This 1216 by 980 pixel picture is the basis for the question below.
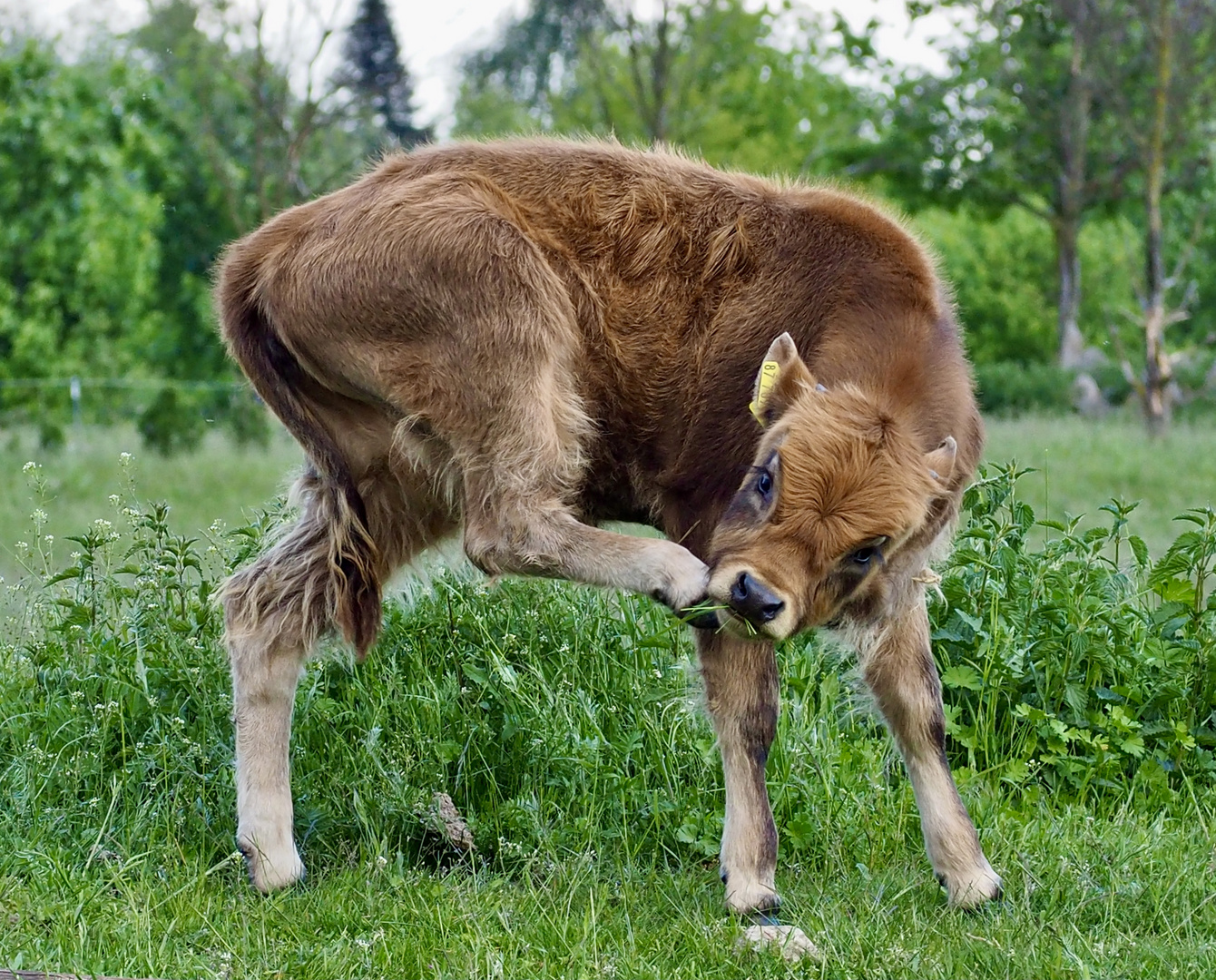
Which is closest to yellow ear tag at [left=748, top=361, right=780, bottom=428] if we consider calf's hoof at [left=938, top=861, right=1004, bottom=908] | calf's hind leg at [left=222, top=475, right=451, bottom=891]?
calf's hind leg at [left=222, top=475, right=451, bottom=891]

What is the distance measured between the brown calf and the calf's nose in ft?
0.96

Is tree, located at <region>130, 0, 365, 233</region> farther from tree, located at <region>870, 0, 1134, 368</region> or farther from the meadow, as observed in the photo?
tree, located at <region>870, 0, 1134, 368</region>

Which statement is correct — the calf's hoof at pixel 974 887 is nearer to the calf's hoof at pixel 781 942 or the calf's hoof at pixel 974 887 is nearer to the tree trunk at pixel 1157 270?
the calf's hoof at pixel 781 942

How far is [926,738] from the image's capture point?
15.8ft

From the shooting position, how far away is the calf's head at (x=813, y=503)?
12.6 ft

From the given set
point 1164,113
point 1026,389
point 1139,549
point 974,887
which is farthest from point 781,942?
point 1026,389

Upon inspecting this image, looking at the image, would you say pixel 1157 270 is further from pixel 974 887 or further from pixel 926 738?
pixel 974 887

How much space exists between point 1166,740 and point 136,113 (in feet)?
87.3

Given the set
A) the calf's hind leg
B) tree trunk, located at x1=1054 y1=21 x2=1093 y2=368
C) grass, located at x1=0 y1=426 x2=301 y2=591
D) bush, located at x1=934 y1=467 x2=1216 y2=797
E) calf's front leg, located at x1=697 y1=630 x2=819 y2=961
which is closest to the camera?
calf's front leg, located at x1=697 y1=630 x2=819 y2=961

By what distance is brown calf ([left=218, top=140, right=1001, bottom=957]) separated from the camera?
436cm

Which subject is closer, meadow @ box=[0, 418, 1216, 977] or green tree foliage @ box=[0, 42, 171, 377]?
meadow @ box=[0, 418, 1216, 977]

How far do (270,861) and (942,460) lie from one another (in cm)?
260

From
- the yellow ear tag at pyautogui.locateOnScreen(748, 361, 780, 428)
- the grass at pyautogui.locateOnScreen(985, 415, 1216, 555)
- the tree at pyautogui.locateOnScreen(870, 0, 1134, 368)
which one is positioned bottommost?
the grass at pyautogui.locateOnScreen(985, 415, 1216, 555)

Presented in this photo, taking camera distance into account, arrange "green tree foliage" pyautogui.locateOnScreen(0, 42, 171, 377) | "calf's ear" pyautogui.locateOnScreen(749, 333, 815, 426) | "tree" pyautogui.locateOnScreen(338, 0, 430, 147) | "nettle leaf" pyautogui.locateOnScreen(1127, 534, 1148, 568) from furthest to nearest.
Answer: "tree" pyautogui.locateOnScreen(338, 0, 430, 147) < "green tree foliage" pyautogui.locateOnScreen(0, 42, 171, 377) < "nettle leaf" pyautogui.locateOnScreen(1127, 534, 1148, 568) < "calf's ear" pyautogui.locateOnScreen(749, 333, 815, 426)
